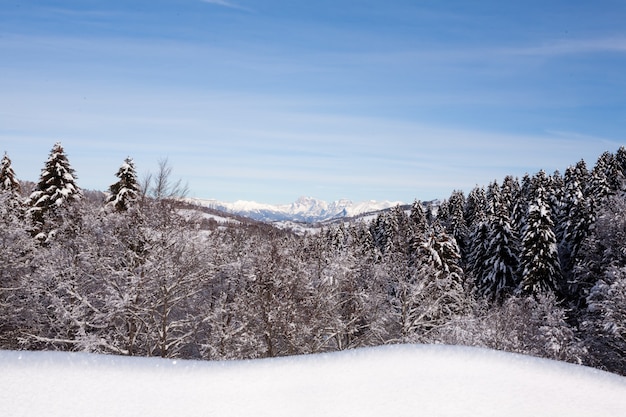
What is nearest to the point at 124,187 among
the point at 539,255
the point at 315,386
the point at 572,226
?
the point at 315,386

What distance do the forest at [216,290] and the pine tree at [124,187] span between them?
94 mm

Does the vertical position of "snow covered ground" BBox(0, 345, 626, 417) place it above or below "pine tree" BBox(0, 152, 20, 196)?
below

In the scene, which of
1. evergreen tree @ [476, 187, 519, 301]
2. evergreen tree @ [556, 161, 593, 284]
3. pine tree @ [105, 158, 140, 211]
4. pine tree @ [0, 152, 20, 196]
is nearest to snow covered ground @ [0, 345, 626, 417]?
pine tree @ [105, 158, 140, 211]

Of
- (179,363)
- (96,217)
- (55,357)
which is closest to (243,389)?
(179,363)

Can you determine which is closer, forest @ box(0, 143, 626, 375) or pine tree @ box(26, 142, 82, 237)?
forest @ box(0, 143, 626, 375)

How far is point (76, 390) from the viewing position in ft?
16.7

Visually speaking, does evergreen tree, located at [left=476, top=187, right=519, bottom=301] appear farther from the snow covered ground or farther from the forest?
Result: the snow covered ground

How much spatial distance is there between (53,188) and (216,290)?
12810 mm

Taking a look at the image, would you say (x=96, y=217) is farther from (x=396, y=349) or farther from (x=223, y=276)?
(x=396, y=349)

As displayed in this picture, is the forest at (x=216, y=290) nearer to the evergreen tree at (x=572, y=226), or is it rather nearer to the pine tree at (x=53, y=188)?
the pine tree at (x=53, y=188)

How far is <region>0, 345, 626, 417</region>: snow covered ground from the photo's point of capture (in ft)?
16.4

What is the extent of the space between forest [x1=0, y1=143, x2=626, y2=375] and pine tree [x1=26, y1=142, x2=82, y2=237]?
84 mm

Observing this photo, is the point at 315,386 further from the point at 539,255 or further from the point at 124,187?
the point at 539,255

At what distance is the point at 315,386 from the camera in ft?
17.4
